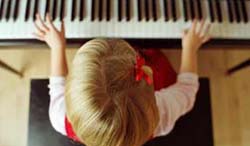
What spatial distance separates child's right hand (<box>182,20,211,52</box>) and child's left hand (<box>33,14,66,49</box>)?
1.13 feet

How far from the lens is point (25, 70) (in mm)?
1687

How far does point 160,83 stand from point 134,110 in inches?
19.6

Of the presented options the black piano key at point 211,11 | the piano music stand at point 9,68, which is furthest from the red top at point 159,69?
the piano music stand at point 9,68

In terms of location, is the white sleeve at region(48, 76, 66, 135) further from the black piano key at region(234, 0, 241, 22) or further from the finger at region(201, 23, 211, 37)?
the black piano key at region(234, 0, 241, 22)

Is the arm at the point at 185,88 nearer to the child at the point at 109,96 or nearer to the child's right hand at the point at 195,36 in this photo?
the child's right hand at the point at 195,36

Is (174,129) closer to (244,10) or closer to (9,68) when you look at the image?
(244,10)

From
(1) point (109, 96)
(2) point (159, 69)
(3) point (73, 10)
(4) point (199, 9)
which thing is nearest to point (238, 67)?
(2) point (159, 69)

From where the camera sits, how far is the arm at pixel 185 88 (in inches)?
46.2

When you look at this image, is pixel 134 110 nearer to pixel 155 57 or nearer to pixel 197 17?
pixel 197 17

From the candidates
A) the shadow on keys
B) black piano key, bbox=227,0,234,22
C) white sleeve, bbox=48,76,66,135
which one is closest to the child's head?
white sleeve, bbox=48,76,66,135

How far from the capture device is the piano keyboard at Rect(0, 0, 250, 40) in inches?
46.7

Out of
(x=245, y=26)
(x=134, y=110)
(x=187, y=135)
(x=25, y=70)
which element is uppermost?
(x=245, y=26)

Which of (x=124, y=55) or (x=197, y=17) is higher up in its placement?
(x=197, y=17)

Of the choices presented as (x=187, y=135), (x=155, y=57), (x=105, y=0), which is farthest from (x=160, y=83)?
(x=105, y=0)
